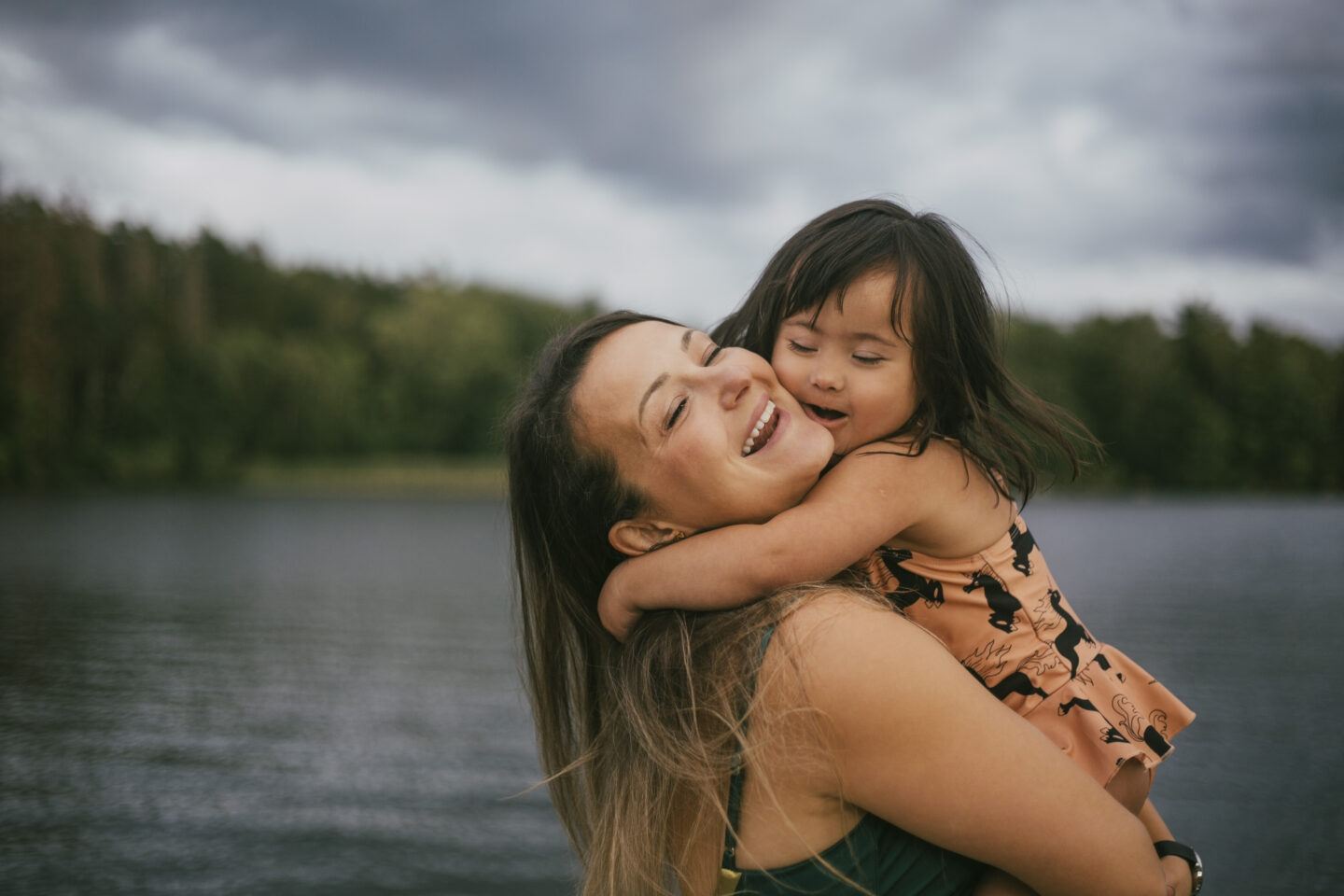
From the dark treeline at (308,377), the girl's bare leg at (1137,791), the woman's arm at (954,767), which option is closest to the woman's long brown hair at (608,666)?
the woman's arm at (954,767)

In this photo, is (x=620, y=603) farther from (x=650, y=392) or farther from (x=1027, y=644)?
(x=1027, y=644)

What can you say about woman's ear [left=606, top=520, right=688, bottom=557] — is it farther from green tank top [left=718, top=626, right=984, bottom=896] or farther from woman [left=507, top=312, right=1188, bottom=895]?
green tank top [left=718, top=626, right=984, bottom=896]

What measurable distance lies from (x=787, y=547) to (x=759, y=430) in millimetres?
286

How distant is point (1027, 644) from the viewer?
2525 millimetres

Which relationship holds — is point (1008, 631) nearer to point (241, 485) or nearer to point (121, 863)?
point (121, 863)

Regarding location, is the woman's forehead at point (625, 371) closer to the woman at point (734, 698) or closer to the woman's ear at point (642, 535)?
the woman at point (734, 698)

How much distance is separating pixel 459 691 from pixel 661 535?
693 inches

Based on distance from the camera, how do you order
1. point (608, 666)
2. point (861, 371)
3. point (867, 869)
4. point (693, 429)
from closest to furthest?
1. point (867, 869)
2. point (693, 429)
3. point (608, 666)
4. point (861, 371)

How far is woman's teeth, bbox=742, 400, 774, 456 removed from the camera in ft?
7.96

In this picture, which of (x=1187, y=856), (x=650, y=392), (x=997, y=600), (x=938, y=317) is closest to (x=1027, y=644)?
(x=997, y=600)

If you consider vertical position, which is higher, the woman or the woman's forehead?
the woman's forehead

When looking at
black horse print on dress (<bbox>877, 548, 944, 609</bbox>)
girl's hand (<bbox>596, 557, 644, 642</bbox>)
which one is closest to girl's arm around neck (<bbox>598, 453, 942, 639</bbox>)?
girl's hand (<bbox>596, 557, 644, 642</bbox>)

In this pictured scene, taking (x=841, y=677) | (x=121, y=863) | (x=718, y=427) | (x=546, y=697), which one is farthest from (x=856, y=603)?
(x=121, y=863)

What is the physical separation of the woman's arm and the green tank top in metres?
0.11
